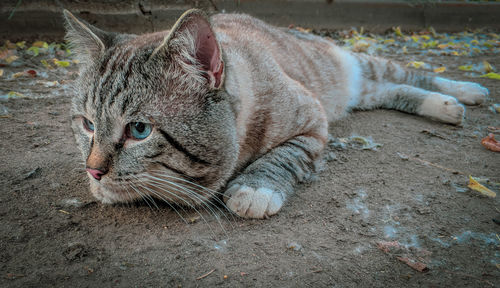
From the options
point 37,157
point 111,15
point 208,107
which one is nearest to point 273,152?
point 208,107

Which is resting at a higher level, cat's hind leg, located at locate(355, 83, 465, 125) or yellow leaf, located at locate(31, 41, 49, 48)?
yellow leaf, located at locate(31, 41, 49, 48)

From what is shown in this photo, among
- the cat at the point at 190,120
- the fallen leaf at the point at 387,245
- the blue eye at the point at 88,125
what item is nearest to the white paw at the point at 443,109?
the cat at the point at 190,120

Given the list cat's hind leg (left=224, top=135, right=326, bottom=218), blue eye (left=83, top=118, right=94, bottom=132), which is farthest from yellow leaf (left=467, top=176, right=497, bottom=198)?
blue eye (left=83, top=118, right=94, bottom=132)

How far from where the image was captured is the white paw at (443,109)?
3.38 m

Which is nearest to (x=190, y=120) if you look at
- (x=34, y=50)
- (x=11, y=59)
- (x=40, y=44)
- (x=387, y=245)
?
(x=387, y=245)

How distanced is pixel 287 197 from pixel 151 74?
108 cm

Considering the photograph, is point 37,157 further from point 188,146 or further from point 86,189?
point 188,146

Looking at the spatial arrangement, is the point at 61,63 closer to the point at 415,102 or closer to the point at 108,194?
the point at 108,194

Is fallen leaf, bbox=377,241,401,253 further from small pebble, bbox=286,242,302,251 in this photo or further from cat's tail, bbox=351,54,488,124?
cat's tail, bbox=351,54,488,124

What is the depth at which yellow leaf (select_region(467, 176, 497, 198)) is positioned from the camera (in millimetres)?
2283

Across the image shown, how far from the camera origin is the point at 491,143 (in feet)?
9.62

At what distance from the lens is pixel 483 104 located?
12.5 ft

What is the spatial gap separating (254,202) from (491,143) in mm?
2137

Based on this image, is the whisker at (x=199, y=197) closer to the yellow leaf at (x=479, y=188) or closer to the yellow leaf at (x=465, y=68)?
the yellow leaf at (x=479, y=188)
